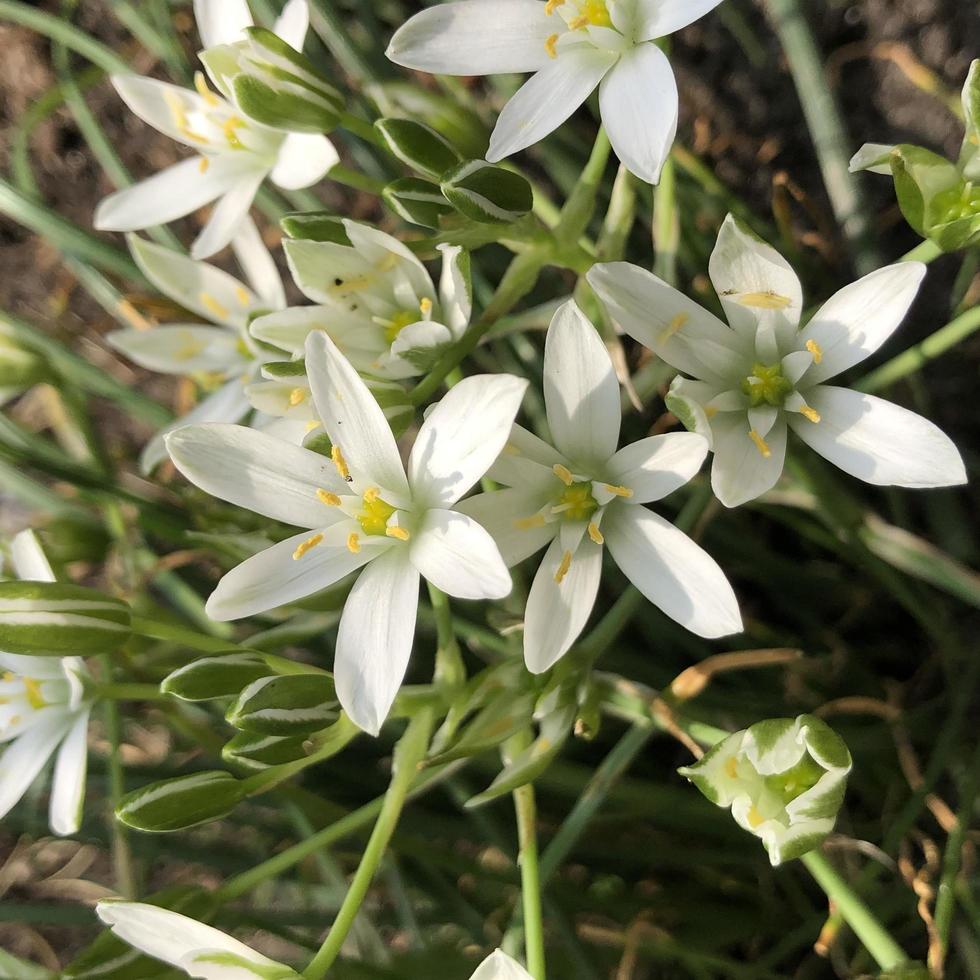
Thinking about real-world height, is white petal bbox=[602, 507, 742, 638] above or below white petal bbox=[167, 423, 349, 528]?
below

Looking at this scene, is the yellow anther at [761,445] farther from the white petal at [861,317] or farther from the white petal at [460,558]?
the white petal at [460,558]

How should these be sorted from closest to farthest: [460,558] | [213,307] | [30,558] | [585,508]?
[460,558] < [585,508] < [30,558] < [213,307]

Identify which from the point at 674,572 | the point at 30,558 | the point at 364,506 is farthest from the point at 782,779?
the point at 30,558

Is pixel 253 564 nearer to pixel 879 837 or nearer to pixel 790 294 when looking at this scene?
pixel 790 294

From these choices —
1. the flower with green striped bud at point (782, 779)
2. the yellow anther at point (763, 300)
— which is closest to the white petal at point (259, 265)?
the yellow anther at point (763, 300)

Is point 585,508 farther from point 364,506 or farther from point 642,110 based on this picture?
point 642,110

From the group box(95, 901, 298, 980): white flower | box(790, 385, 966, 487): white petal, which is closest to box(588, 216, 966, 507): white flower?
box(790, 385, 966, 487): white petal

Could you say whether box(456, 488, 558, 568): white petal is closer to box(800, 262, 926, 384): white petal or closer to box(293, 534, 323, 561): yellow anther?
box(293, 534, 323, 561): yellow anther

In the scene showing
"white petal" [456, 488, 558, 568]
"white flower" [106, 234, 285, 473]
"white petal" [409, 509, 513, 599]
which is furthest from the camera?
"white flower" [106, 234, 285, 473]
